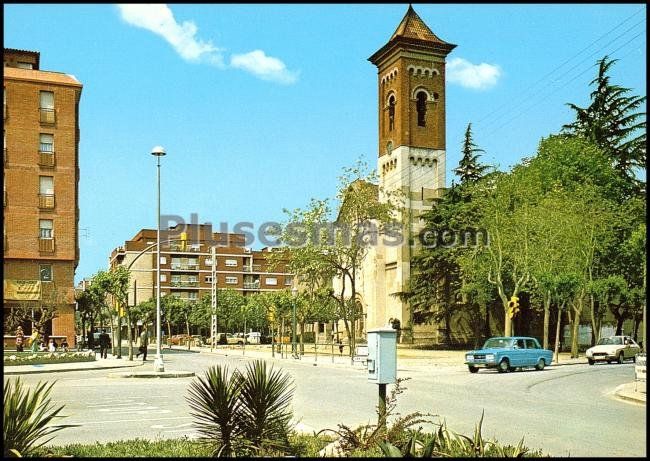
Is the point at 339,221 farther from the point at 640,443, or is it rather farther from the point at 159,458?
the point at 159,458

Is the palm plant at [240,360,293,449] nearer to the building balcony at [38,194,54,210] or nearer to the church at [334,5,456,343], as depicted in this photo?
the building balcony at [38,194,54,210]

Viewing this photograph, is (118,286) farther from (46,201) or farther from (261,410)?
(261,410)

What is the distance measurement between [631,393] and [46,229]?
132 ft

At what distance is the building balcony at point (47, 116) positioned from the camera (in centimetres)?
5088

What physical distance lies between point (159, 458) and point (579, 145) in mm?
47781

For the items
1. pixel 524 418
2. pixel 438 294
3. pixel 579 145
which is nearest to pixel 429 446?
pixel 524 418

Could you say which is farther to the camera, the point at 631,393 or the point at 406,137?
the point at 406,137

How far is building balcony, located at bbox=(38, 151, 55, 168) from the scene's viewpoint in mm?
50688

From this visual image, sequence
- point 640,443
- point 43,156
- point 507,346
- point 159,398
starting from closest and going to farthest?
1. point 640,443
2. point 159,398
3. point 507,346
4. point 43,156

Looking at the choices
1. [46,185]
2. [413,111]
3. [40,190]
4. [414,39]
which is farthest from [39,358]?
[414,39]

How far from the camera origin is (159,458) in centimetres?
822

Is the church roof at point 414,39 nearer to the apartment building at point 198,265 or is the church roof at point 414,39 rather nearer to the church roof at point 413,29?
the church roof at point 413,29

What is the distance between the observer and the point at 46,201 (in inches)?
2003

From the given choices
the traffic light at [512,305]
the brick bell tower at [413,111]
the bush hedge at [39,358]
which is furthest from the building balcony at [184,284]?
the traffic light at [512,305]
